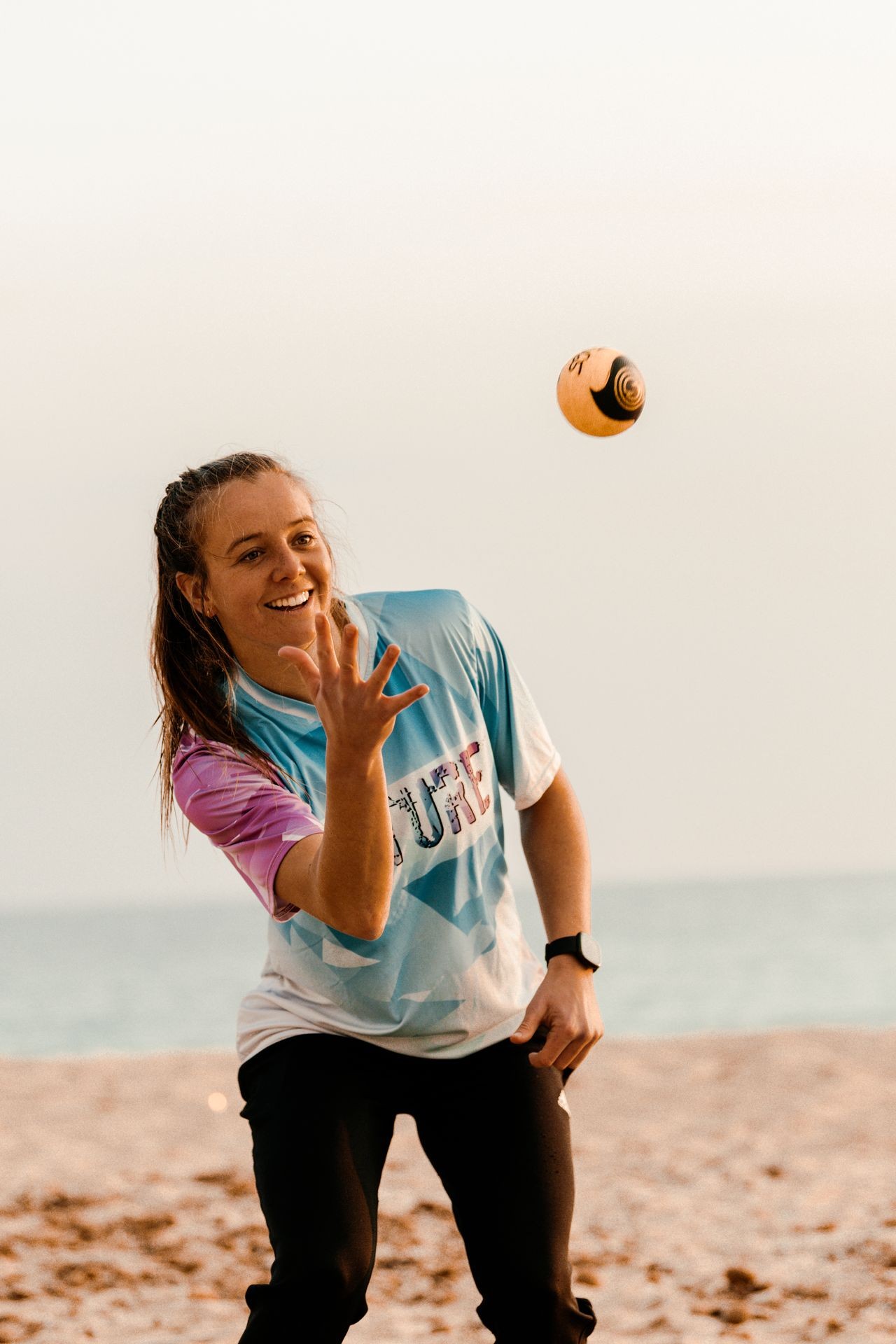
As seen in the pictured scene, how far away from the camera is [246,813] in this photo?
10.0 ft

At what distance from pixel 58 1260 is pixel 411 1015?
348 cm

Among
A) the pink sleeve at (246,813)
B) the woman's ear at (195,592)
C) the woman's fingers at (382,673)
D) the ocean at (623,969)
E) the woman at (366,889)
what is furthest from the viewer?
the ocean at (623,969)

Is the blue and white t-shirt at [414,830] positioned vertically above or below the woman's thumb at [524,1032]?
above

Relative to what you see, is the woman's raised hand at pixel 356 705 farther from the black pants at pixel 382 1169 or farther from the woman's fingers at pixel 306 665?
the black pants at pixel 382 1169

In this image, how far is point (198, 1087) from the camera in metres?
8.95

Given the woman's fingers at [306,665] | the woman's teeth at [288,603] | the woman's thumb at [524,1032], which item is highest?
the woman's teeth at [288,603]

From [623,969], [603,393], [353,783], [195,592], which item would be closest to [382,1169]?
[353,783]

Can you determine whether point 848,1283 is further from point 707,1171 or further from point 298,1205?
point 298,1205

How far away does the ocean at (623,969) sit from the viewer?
27891 mm

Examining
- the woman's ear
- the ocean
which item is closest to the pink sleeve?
the woman's ear

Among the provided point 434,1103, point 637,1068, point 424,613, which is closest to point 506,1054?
point 434,1103

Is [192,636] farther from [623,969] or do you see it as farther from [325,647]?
[623,969]

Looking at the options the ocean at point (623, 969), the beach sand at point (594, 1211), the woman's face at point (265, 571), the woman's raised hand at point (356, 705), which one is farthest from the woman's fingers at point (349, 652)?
the ocean at point (623, 969)

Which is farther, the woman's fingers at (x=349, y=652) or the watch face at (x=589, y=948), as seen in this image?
the watch face at (x=589, y=948)
